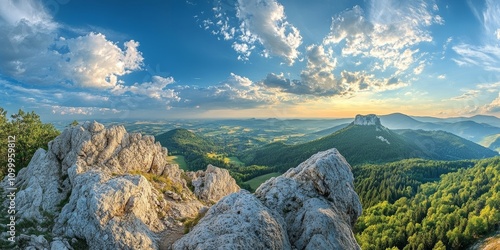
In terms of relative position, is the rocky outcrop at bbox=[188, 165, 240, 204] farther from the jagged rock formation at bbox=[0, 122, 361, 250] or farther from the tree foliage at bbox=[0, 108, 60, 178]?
the tree foliage at bbox=[0, 108, 60, 178]

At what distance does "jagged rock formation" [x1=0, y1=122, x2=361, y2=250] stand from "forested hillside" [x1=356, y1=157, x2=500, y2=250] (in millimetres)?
101835

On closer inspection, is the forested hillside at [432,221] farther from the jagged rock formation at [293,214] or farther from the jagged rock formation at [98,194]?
the jagged rock formation at [98,194]

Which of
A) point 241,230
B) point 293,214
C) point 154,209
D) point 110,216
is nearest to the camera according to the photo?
point 241,230

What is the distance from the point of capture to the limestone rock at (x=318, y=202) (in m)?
28.7

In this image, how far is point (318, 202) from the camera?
33250 millimetres

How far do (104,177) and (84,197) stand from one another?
4.22 m

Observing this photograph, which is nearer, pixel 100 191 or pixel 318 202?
pixel 100 191

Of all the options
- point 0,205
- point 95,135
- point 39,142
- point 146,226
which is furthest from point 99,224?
point 39,142

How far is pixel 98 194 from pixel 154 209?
26.0 ft

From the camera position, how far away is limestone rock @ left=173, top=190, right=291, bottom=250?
24688 mm

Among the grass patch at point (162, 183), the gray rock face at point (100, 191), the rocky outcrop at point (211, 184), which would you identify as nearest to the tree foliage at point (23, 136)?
the gray rock face at point (100, 191)

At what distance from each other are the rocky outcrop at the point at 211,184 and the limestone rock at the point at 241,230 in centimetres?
3308

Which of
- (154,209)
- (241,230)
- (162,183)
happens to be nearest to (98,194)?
(154,209)

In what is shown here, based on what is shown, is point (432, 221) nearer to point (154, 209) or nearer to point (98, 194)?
point (154, 209)
